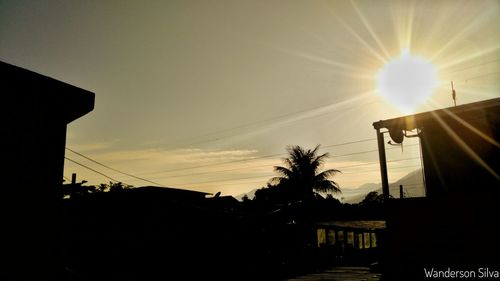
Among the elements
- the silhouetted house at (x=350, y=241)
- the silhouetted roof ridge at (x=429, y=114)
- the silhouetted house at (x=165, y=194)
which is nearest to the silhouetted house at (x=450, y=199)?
the silhouetted roof ridge at (x=429, y=114)

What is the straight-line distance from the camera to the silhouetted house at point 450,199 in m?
6.98

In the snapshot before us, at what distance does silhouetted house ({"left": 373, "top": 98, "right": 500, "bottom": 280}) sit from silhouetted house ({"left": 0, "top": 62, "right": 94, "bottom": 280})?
7418 mm

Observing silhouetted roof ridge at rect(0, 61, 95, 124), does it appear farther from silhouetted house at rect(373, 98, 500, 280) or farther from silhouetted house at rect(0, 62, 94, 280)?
silhouetted house at rect(373, 98, 500, 280)

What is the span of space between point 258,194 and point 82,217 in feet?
73.7

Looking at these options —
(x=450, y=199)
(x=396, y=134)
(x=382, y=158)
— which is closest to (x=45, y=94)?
(x=450, y=199)

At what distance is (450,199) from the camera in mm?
7281

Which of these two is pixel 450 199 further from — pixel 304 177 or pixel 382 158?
pixel 304 177

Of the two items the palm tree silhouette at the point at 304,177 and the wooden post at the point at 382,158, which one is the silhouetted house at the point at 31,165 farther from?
the palm tree silhouette at the point at 304,177

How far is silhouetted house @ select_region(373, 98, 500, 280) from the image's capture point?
6.98 m

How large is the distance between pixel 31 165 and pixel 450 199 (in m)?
8.03

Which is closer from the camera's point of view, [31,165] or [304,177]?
[31,165]

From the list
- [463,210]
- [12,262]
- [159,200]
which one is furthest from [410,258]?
[159,200]

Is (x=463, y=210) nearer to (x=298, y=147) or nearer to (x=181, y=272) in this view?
(x=181, y=272)

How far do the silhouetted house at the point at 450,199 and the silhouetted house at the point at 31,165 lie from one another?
7.42 meters
